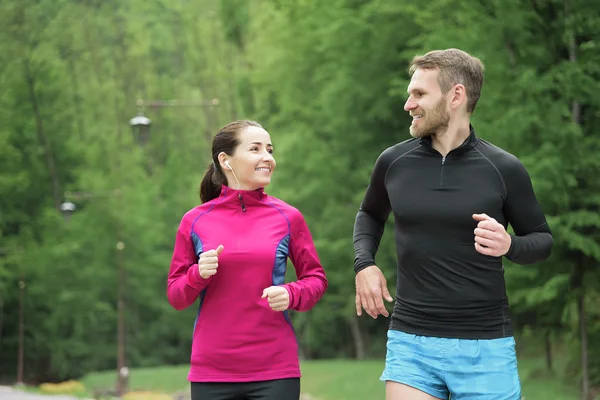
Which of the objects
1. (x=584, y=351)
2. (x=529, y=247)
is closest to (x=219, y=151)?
(x=529, y=247)

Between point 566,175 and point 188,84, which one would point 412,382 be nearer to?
point 566,175

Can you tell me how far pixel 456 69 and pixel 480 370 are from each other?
125 centimetres

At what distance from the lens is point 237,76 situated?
3222 centimetres

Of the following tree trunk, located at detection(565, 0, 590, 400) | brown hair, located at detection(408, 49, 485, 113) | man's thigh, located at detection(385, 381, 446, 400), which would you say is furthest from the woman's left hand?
tree trunk, located at detection(565, 0, 590, 400)

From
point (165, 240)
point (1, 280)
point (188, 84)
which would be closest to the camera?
point (1, 280)

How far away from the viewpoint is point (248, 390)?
4605 millimetres

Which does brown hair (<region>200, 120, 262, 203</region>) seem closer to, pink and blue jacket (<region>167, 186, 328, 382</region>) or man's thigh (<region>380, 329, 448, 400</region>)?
pink and blue jacket (<region>167, 186, 328, 382</region>)

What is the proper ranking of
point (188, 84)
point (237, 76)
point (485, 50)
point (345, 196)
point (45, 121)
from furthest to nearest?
point (188, 84), point (45, 121), point (237, 76), point (345, 196), point (485, 50)

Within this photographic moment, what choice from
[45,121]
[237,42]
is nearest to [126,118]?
[45,121]

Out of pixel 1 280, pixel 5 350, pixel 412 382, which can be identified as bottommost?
pixel 5 350

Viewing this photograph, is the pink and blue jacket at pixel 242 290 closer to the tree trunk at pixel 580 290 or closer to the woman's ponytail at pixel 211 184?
the woman's ponytail at pixel 211 184

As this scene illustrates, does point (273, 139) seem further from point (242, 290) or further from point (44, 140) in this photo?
point (242, 290)

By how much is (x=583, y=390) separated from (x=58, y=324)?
29.2 meters

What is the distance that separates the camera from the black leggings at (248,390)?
181 inches
